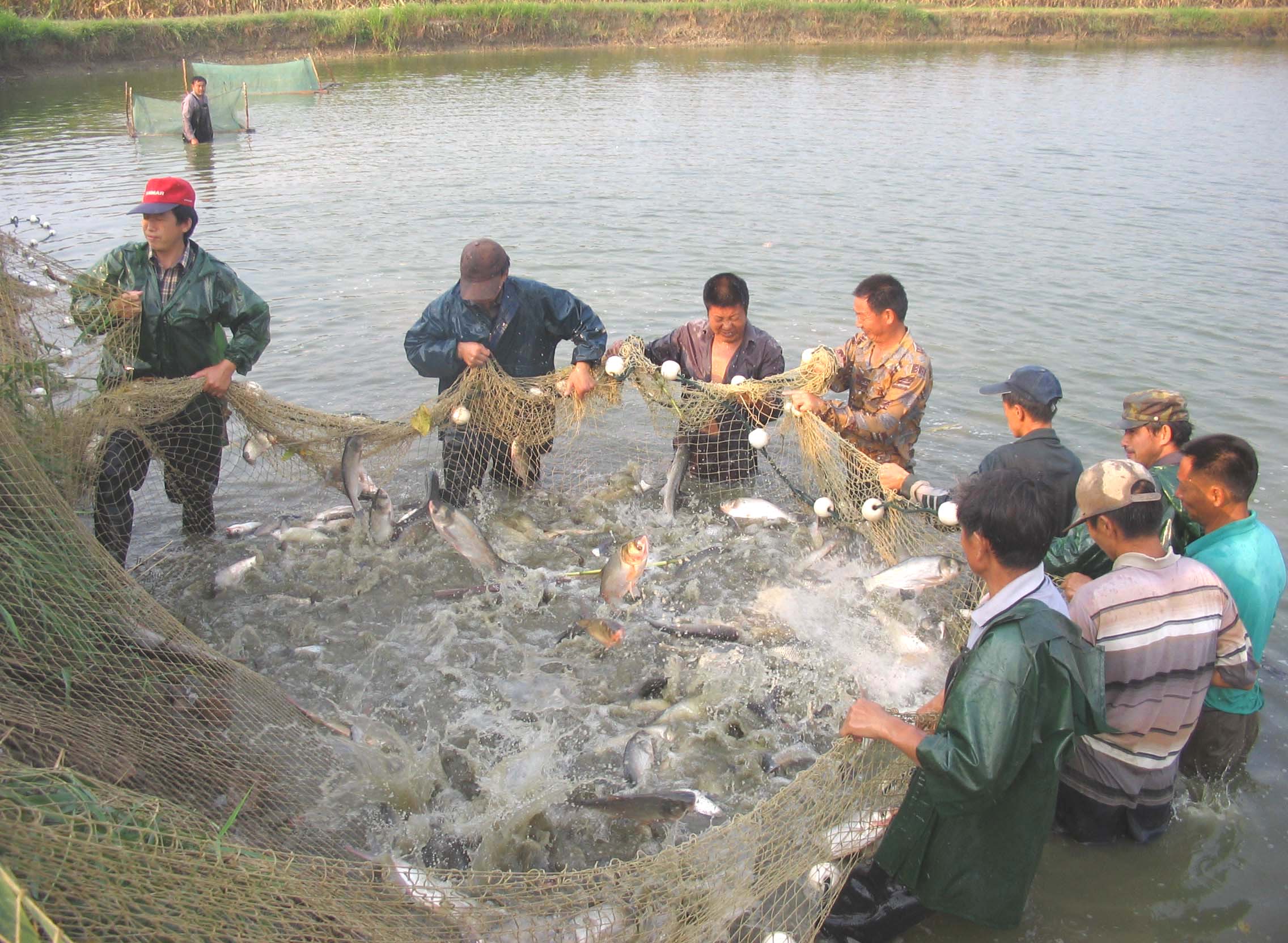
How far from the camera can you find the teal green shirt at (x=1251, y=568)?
3.79 m

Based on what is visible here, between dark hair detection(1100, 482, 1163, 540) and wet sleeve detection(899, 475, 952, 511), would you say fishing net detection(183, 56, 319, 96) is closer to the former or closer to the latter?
wet sleeve detection(899, 475, 952, 511)

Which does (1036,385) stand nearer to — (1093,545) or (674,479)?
(1093,545)

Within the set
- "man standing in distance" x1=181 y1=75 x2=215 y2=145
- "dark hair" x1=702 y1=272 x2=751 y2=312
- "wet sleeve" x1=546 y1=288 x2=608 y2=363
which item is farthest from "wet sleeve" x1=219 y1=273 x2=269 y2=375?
"man standing in distance" x1=181 y1=75 x2=215 y2=145

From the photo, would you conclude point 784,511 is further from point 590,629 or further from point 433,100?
point 433,100

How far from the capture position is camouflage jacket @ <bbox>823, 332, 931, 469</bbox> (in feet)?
18.8

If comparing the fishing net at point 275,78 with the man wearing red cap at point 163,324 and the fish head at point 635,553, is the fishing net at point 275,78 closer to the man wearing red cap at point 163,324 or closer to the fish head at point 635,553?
the man wearing red cap at point 163,324

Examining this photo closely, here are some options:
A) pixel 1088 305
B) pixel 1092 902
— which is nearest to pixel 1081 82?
pixel 1088 305

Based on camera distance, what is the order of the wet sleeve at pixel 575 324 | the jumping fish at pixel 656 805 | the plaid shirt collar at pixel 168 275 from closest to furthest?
the jumping fish at pixel 656 805 → the plaid shirt collar at pixel 168 275 → the wet sleeve at pixel 575 324

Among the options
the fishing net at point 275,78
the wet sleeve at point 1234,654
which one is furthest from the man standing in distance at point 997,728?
the fishing net at point 275,78

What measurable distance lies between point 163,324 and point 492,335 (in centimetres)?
202

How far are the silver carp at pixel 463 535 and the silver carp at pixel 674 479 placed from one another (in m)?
1.30

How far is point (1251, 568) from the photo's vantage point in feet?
12.4

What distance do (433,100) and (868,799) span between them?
2753 cm

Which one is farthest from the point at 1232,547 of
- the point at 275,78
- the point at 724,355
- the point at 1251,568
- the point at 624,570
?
the point at 275,78
